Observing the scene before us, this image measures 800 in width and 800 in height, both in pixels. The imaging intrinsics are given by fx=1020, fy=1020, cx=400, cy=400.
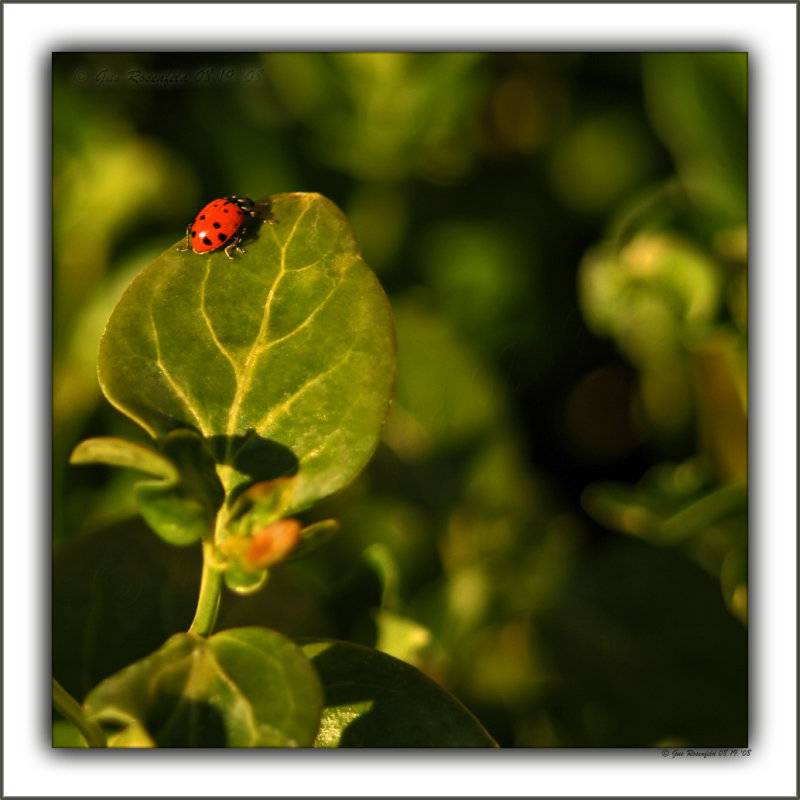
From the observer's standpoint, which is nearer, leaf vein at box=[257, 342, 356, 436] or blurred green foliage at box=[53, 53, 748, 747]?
leaf vein at box=[257, 342, 356, 436]

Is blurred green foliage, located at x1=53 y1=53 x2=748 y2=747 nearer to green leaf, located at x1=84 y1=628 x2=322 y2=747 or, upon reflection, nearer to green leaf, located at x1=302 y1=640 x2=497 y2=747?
green leaf, located at x1=302 y1=640 x2=497 y2=747

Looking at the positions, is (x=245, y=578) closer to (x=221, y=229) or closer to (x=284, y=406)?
(x=284, y=406)

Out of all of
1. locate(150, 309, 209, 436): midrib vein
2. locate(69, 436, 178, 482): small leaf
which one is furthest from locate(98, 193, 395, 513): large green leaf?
locate(69, 436, 178, 482): small leaf

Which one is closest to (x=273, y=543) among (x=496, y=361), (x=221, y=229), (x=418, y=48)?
(x=221, y=229)

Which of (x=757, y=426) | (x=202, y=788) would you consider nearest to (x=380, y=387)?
(x=202, y=788)

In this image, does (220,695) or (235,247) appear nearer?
(220,695)

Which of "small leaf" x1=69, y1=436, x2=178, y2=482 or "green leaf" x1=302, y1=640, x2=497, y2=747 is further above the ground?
"small leaf" x1=69, y1=436, x2=178, y2=482

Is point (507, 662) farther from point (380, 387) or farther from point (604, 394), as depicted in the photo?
point (380, 387)

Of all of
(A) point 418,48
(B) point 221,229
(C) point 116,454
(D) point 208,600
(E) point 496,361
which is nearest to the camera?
(C) point 116,454
